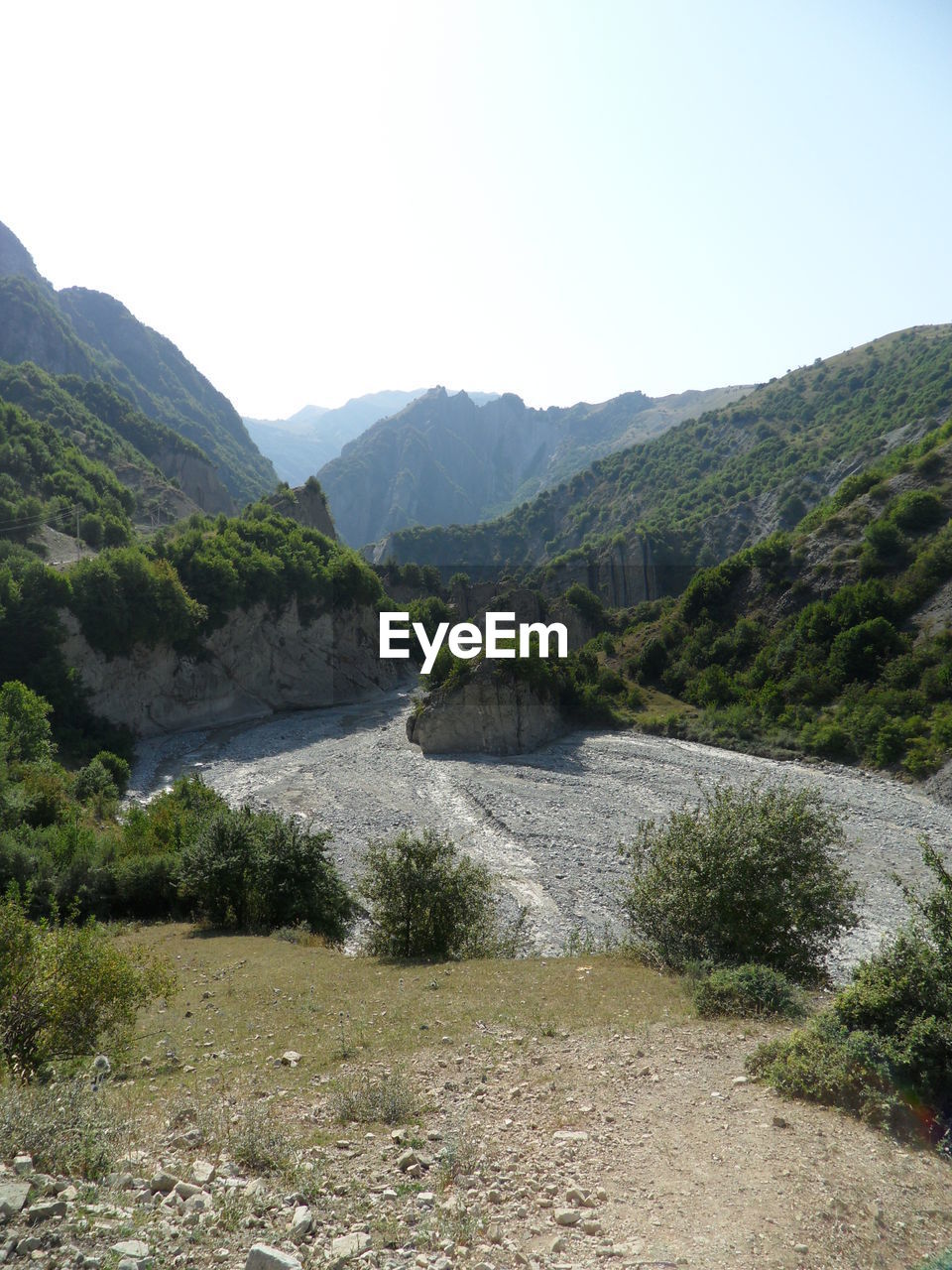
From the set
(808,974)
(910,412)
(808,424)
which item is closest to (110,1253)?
(808,974)

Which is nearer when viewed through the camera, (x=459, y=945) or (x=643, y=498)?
(x=459, y=945)

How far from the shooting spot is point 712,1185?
685 cm

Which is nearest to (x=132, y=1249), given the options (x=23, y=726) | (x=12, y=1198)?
(x=12, y=1198)

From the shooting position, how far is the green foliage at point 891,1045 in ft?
26.1

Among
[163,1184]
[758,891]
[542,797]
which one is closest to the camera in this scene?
[163,1184]

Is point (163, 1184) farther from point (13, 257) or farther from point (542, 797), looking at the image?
point (13, 257)

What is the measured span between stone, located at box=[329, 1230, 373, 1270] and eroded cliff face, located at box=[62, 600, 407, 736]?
59.6m

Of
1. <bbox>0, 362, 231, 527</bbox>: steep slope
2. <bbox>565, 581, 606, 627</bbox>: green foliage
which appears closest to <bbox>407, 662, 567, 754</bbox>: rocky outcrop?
<bbox>565, 581, 606, 627</bbox>: green foliage

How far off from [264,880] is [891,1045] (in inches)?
675

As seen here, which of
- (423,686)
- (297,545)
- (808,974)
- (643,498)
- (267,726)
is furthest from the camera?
(643,498)

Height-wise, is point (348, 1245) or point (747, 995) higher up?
point (348, 1245)

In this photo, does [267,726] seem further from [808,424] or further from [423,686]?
[808,424]

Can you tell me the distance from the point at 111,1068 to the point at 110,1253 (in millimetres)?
4860

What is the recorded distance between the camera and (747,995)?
38.9 ft
